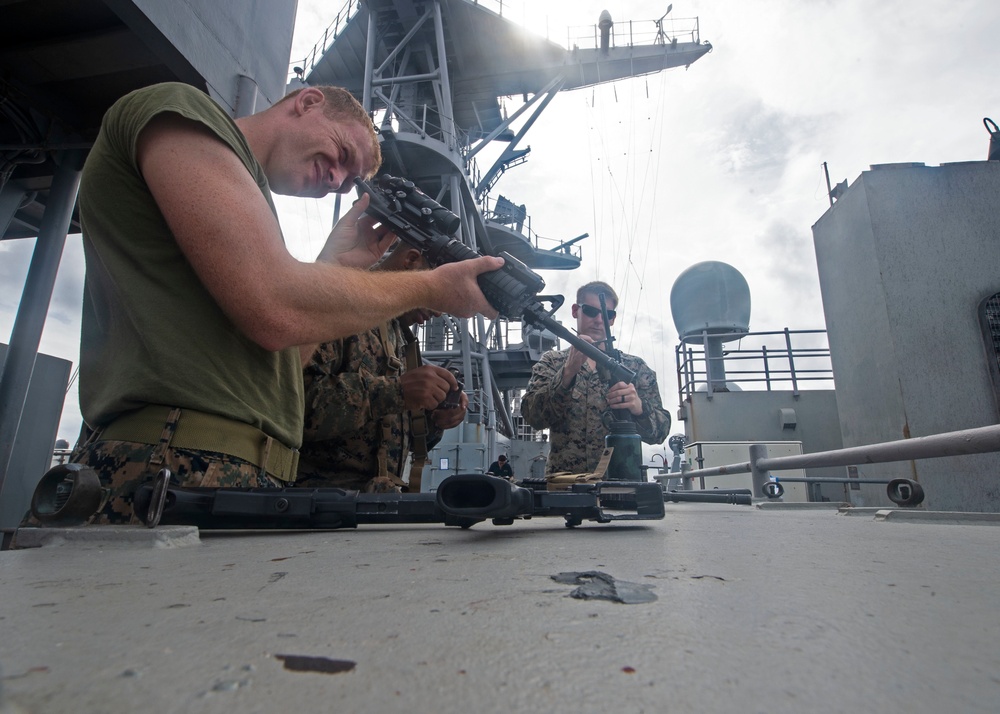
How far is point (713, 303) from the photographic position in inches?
362

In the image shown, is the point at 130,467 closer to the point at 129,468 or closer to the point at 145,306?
the point at 129,468

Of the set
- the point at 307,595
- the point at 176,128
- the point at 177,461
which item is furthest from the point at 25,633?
the point at 176,128

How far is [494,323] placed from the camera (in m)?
15.4

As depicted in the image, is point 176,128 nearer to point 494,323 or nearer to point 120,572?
point 120,572

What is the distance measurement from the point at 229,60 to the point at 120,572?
3.06 metres

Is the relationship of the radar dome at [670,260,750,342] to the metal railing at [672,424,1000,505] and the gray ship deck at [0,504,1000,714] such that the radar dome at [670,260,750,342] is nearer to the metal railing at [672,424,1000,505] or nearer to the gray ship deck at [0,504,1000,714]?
the metal railing at [672,424,1000,505]

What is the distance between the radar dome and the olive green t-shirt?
29.8 feet

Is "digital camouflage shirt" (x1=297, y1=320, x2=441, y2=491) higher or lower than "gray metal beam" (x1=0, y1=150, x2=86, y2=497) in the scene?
lower

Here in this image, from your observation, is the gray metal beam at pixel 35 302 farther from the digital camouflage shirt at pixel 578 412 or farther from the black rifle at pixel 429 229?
the digital camouflage shirt at pixel 578 412

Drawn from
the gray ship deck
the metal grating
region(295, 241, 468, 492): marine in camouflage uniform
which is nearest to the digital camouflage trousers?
the gray ship deck

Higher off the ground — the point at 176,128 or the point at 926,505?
the point at 176,128

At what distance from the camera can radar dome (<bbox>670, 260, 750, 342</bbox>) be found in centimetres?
912

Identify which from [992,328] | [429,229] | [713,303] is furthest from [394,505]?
[713,303]

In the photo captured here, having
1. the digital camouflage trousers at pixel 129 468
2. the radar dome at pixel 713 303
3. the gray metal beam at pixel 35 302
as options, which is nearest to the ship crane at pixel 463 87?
the radar dome at pixel 713 303
